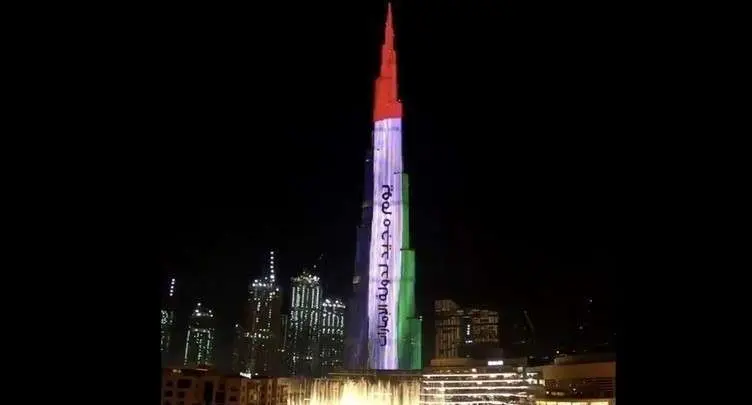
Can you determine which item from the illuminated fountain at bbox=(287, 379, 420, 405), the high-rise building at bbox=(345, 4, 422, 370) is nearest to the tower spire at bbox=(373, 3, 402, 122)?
the high-rise building at bbox=(345, 4, 422, 370)

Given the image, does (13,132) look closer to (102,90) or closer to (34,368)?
(102,90)

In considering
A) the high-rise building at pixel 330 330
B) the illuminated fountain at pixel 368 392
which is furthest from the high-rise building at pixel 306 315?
the illuminated fountain at pixel 368 392

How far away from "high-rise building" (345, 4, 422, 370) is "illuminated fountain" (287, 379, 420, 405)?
16.7 inches

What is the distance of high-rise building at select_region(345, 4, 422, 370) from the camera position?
1448cm

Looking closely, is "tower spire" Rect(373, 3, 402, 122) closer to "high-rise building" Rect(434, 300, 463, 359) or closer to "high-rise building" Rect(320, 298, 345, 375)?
"high-rise building" Rect(434, 300, 463, 359)

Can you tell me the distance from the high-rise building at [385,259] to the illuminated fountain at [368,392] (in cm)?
42

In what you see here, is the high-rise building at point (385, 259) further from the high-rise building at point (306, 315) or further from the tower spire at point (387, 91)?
the high-rise building at point (306, 315)

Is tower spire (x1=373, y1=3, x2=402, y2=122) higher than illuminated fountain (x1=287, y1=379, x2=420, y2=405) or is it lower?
higher

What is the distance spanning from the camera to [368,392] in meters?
14.5

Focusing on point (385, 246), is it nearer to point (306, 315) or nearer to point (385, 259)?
point (385, 259)

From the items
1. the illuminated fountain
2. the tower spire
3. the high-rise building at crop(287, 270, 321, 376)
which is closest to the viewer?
the illuminated fountain

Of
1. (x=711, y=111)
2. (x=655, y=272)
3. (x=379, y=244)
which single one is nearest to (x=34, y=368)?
(x=655, y=272)

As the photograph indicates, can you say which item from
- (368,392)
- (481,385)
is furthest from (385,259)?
(481,385)

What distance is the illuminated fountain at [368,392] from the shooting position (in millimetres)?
14430
